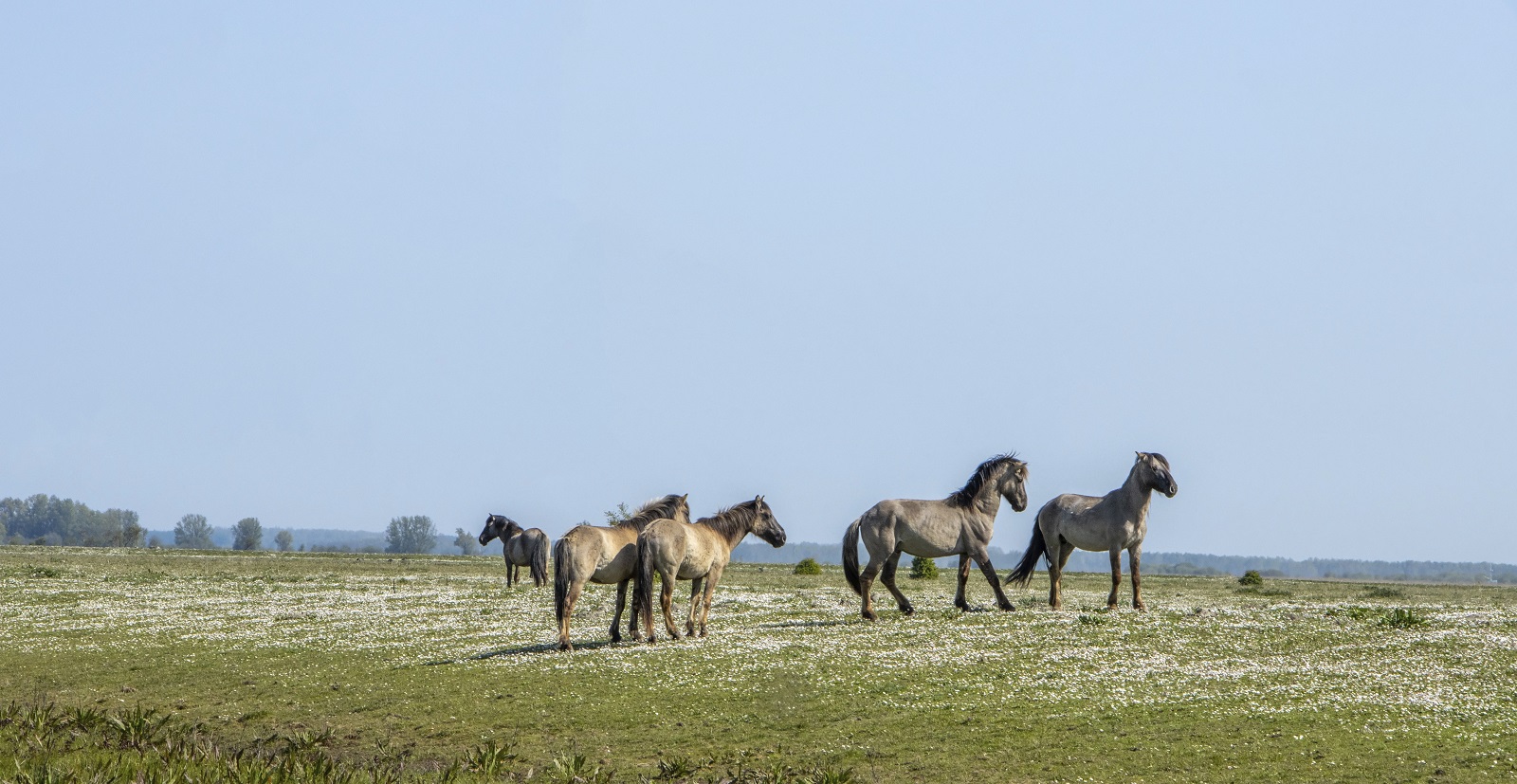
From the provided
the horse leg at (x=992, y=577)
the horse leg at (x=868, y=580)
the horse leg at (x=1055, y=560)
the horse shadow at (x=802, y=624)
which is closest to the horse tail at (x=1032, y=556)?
the horse leg at (x=1055, y=560)

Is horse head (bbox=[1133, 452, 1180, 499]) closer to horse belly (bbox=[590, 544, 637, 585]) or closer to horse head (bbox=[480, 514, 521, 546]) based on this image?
horse belly (bbox=[590, 544, 637, 585])

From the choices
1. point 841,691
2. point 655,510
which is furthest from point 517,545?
point 841,691

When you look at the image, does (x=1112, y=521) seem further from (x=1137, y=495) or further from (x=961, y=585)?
(x=961, y=585)

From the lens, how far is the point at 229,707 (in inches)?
720

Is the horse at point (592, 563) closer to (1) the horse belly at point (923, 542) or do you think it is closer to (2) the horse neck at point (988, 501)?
(1) the horse belly at point (923, 542)

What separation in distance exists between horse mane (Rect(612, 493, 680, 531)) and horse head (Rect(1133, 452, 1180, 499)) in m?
9.22

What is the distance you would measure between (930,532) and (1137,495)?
425cm

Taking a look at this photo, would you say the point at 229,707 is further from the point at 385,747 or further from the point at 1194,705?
the point at 1194,705

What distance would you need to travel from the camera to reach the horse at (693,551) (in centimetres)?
2159

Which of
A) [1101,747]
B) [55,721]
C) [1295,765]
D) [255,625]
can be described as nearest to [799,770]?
[1101,747]

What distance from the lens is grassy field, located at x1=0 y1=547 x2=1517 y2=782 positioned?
42.8ft

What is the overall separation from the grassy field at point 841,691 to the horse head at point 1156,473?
256 cm

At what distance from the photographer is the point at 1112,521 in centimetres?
2519

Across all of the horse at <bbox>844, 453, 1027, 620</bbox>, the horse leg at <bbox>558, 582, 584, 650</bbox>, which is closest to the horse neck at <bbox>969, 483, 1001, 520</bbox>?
the horse at <bbox>844, 453, 1027, 620</bbox>
